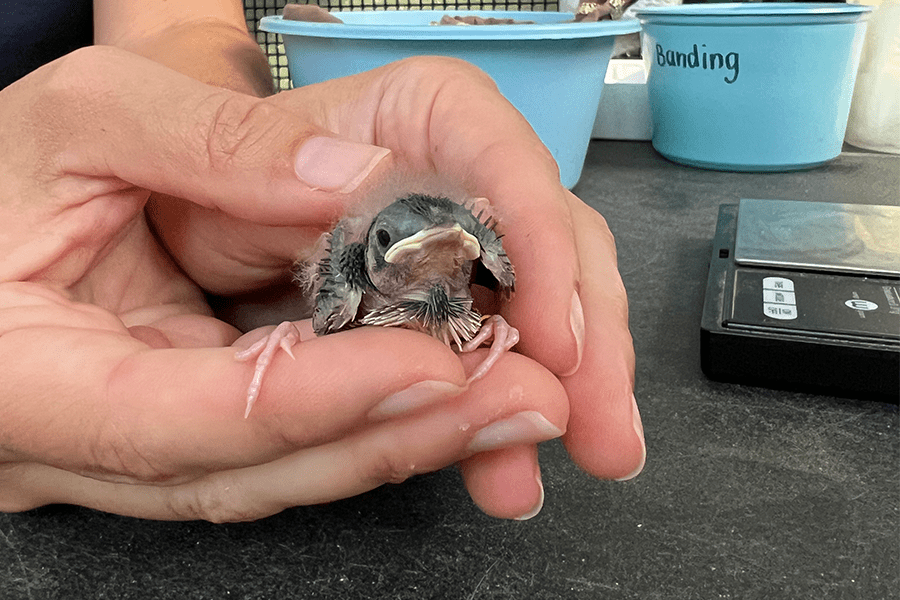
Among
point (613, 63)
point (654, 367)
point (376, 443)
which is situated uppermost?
point (613, 63)

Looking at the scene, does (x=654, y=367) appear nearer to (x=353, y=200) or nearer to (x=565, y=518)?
(x=565, y=518)

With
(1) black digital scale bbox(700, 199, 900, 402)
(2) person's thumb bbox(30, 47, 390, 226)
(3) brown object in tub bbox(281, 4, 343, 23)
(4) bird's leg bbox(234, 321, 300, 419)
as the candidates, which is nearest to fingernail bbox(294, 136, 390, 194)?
(2) person's thumb bbox(30, 47, 390, 226)

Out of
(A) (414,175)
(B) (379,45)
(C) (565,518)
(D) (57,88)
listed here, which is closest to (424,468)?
(C) (565,518)

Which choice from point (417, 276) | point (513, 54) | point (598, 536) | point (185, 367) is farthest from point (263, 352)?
point (513, 54)

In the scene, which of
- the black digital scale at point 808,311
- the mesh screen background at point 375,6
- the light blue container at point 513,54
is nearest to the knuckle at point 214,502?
the black digital scale at point 808,311

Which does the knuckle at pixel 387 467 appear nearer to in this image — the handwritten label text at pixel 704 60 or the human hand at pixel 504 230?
the human hand at pixel 504 230

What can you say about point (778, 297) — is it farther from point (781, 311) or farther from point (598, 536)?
point (598, 536)

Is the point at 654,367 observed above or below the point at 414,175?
below
